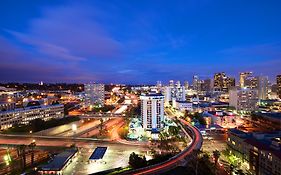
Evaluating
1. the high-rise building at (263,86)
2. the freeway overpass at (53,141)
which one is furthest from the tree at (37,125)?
the high-rise building at (263,86)

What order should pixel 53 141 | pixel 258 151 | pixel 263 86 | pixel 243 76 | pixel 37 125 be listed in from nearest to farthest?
pixel 258 151 < pixel 53 141 < pixel 37 125 < pixel 263 86 < pixel 243 76

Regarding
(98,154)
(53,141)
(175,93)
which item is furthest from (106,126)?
(175,93)

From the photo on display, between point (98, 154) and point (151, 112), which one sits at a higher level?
point (151, 112)

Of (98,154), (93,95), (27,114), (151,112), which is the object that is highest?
(93,95)

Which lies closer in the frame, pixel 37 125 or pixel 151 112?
pixel 37 125

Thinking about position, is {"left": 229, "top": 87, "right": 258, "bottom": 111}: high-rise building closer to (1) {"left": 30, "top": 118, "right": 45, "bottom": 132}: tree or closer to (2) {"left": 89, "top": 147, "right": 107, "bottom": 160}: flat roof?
(2) {"left": 89, "top": 147, "right": 107, "bottom": 160}: flat roof

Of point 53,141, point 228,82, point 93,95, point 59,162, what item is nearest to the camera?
point 59,162

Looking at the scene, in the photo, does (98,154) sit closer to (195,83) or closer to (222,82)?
(222,82)
